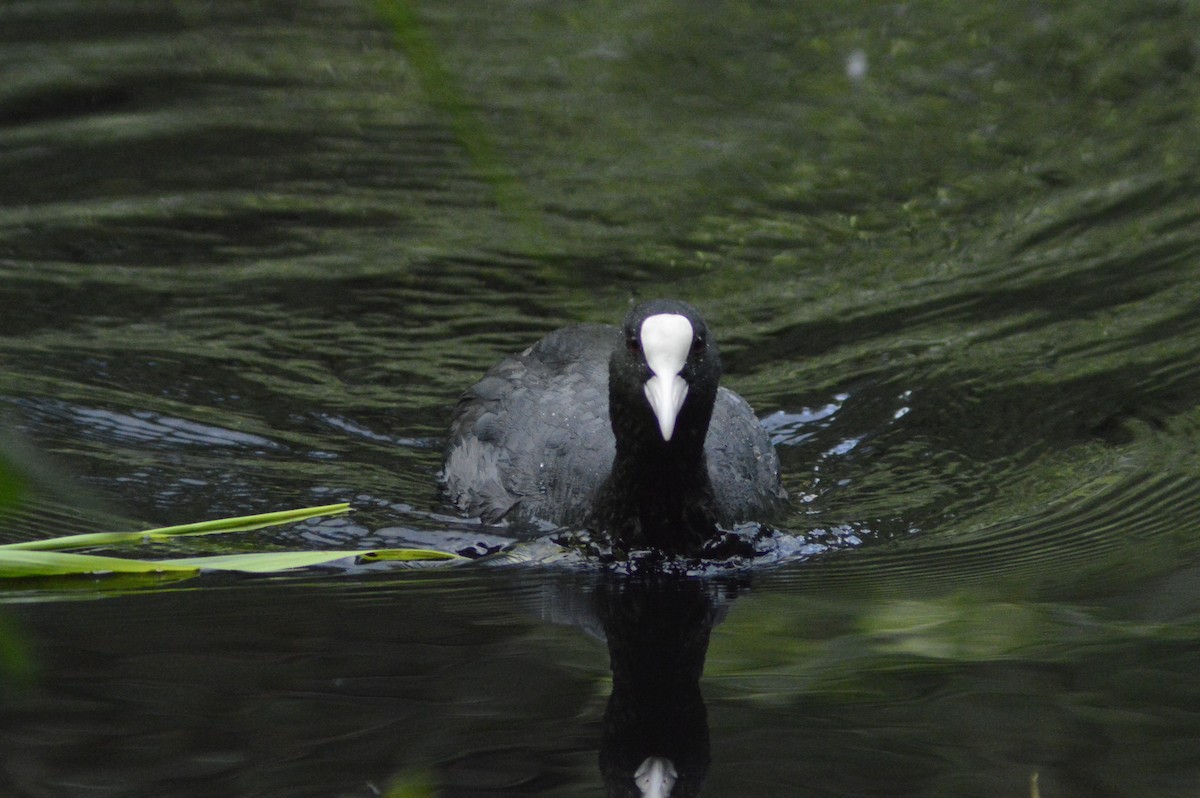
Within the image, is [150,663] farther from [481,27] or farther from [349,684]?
[481,27]

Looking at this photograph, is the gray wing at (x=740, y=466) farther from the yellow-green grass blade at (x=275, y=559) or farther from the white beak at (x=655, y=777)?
the white beak at (x=655, y=777)

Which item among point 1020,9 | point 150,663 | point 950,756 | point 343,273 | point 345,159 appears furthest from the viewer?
point 1020,9

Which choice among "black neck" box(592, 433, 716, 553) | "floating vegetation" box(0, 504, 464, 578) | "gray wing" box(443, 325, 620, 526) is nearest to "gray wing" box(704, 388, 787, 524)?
"black neck" box(592, 433, 716, 553)

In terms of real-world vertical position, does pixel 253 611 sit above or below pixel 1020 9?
below

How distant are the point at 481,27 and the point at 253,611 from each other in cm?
592

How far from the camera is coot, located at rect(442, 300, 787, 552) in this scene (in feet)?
12.4

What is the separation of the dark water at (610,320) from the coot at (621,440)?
0.68 feet

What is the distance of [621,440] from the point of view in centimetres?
402

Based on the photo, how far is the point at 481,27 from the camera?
8.61 m

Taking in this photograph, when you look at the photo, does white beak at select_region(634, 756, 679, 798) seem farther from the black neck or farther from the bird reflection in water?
the black neck

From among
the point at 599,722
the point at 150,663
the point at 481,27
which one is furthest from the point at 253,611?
the point at 481,27

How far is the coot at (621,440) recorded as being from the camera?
3.77m

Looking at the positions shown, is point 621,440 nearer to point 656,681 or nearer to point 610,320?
point 656,681

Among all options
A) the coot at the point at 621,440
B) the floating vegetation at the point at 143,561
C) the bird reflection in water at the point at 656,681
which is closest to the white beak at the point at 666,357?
the coot at the point at 621,440
